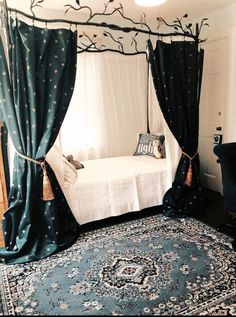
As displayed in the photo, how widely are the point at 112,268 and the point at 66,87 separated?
168cm

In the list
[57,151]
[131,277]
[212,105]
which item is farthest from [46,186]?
[212,105]

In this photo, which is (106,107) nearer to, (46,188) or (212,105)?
(212,105)

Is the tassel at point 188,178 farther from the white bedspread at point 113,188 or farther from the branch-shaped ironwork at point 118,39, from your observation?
the branch-shaped ironwork at point 118,39

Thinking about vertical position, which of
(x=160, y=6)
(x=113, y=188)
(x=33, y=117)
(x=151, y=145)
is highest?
(x=160, y=6)

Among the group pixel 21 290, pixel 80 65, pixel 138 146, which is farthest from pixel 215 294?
pixel 80 65

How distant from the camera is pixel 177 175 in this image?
3252mm

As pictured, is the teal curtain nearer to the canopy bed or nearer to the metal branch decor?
the canopy bed

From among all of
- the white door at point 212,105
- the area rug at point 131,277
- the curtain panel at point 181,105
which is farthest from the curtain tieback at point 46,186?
the white door at point 212,105

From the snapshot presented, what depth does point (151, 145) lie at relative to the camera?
3.91m

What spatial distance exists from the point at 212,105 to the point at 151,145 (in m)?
1.06

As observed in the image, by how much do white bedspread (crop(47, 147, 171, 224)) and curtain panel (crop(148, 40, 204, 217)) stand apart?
19 cm

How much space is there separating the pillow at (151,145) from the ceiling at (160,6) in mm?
1684

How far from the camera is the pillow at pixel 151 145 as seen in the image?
376 cm

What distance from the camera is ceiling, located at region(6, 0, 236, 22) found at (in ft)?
10.3
